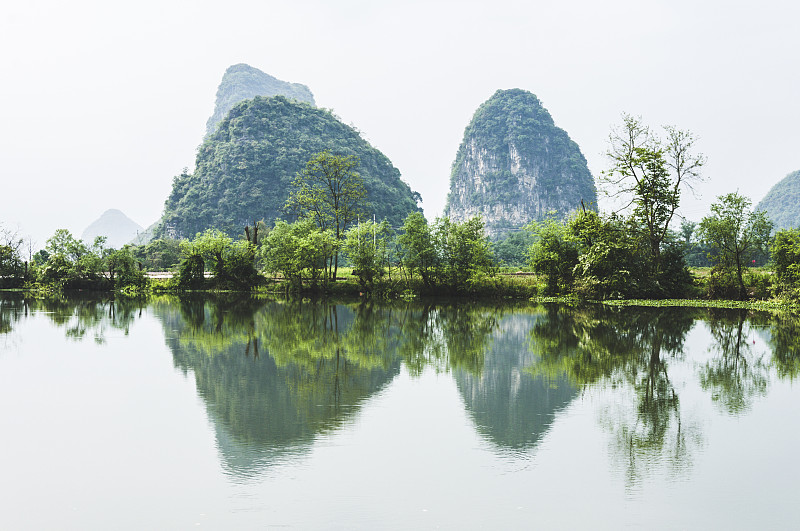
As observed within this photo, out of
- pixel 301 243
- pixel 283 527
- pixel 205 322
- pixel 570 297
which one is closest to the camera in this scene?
pixel 283 527

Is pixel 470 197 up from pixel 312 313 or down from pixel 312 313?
up

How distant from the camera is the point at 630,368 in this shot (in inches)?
408

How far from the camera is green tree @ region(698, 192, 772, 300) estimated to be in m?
24.7

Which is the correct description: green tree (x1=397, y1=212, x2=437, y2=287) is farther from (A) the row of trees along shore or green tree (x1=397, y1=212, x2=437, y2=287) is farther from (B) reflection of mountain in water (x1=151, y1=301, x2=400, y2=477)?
(B) reflection of mountain in water (x1=151, y1=301, x2=400, y2=477)

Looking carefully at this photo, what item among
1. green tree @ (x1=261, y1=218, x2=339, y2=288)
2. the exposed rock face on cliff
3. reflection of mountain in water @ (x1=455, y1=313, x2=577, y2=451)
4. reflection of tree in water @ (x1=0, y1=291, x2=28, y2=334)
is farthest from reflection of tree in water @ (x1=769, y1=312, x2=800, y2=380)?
the exposed rock face on cliff

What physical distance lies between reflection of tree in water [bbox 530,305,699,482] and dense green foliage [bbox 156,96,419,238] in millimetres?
70518

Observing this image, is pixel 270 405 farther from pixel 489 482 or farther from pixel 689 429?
pixel 689 429

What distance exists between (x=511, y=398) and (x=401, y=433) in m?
2.15

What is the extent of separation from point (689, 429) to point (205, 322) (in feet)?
48.6

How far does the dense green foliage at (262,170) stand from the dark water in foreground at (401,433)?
75741 millimetres

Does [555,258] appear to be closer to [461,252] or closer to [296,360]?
[461,252]

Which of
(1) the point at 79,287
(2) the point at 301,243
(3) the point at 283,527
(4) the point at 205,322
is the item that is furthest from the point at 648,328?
(1) the point at 79,287

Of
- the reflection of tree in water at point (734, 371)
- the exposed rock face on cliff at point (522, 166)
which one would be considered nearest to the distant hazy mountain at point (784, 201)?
the exposed rock face on cliff at point (522, 166)

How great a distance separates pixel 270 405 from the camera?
25.7ft
